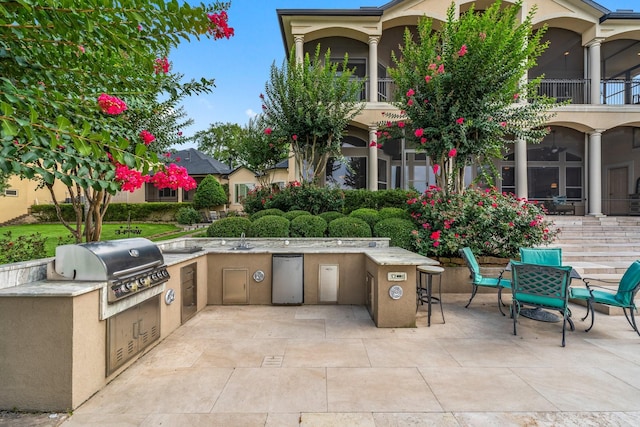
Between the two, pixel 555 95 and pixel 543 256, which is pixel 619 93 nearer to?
pixel 555 95

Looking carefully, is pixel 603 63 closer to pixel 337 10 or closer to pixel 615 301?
pixel 337 10

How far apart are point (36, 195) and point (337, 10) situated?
21075 millimetres

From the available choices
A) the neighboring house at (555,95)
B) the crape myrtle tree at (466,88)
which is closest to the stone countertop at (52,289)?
the crape myrtle tree at (466,88)

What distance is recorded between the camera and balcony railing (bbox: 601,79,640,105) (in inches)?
482

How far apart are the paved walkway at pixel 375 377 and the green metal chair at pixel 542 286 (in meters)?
0.46

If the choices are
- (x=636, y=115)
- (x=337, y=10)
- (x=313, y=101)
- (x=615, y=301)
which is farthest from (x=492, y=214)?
(x=636, y=115)

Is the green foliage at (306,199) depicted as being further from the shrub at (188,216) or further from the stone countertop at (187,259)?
the shrub at (188,216)

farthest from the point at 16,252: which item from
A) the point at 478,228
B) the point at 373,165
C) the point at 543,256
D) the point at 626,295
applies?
the point at 373,165

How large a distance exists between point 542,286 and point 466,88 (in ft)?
15.1

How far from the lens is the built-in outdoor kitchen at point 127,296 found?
8.25 feet

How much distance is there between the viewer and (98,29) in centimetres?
218

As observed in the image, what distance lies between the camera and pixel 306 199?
27.3 feet

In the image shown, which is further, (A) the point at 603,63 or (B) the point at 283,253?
(A) the point at 603,63

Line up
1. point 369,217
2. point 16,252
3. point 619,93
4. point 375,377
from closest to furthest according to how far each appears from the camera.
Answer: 1. point 375,377
2. point 16,252
3. point 369,217
4. point 619,93
